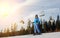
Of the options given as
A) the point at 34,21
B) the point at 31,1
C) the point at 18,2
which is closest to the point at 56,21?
the point at 34,21

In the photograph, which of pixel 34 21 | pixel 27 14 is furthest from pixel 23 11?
pixel 34 21

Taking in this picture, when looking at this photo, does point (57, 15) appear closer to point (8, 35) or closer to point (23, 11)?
point (23, 11)

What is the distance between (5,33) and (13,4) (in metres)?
0.39

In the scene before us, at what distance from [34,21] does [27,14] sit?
0.42 ft

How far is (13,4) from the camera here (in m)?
1.94

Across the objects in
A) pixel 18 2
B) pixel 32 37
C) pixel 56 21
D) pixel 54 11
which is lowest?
pixel 32 37

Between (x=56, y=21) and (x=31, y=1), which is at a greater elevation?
(x=31, y=1)

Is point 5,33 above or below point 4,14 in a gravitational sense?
below

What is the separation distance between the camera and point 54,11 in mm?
1827

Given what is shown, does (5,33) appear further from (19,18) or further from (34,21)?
(34,21)

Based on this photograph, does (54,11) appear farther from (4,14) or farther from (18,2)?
(4,14)

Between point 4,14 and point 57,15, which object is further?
point 4,14

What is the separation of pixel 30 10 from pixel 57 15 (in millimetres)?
343

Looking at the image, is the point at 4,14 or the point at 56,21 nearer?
the point at 56,21
